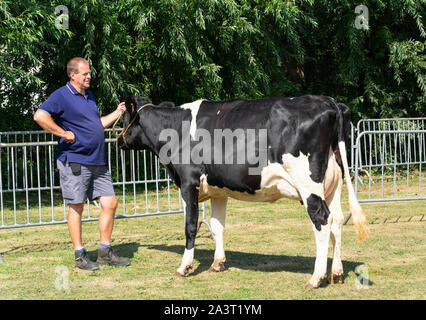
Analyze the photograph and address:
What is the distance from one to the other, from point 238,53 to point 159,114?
769 centimetres

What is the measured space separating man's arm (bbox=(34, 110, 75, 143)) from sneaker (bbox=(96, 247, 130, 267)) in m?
1.31

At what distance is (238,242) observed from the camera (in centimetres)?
822

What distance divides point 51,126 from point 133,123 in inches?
36.3

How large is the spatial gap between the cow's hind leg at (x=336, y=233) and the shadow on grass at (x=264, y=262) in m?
0.25

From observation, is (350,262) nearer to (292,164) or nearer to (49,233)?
(292,164)

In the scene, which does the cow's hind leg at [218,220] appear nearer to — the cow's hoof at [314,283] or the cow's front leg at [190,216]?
the cow's front leg at [190,216]

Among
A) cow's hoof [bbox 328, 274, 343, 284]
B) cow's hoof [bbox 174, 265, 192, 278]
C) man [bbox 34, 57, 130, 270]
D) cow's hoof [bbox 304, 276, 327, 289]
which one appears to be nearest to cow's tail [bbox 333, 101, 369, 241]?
cow's hoof [bbox 328, 274, 343, 284]

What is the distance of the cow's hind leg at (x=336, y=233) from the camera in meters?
5.89

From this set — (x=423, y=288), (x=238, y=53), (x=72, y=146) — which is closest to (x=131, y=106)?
(x=72, y=146)

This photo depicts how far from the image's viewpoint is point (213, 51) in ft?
45.3

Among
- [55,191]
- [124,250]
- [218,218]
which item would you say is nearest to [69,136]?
[218,218]

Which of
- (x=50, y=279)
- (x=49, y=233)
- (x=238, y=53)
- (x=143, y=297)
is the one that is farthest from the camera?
(x=238, y=53)

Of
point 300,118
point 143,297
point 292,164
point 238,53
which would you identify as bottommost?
point 143,297

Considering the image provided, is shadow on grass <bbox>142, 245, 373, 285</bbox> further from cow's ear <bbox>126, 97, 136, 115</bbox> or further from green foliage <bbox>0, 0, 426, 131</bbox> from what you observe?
green foliage <bbox>0, 0, 426, 131</bbox>
